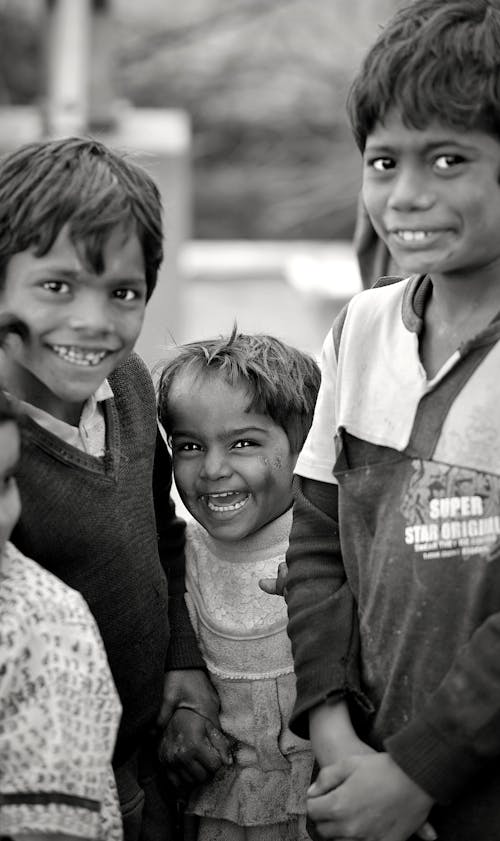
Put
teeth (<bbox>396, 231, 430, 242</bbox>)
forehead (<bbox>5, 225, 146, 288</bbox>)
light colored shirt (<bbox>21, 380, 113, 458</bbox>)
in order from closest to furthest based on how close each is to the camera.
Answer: teeth (<bbox>396, 231, 430, 242</bbox>)
forehead (<bbox>5, 225, 146, 288</bbox>)
light colored shirt (<bbox>21, 380, 113, 458</bbox>)

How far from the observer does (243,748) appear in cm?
254

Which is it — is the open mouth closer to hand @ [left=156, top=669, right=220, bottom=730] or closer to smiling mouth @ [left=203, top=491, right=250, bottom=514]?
smiling mouth @ [left=203, top=491, right=250, bottom=514]

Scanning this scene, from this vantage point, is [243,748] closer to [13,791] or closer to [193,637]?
[193,637]

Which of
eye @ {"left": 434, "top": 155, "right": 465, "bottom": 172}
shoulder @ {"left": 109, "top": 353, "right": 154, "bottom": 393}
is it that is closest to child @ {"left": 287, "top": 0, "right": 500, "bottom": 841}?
eye @ {"left": 434, "top": 155, "right": 465, "bottom": 172}

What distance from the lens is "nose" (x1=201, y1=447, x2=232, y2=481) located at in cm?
259

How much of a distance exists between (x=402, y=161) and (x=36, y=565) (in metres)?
0.79

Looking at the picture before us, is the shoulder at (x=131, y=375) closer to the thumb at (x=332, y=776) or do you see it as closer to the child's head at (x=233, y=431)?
the child's head at (x=233, y=431)

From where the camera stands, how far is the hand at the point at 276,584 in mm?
2381

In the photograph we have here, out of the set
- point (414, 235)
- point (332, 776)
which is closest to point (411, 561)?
point (332, 776)

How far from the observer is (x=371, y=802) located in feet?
6.35

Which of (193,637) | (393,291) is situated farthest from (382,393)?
(193,637)

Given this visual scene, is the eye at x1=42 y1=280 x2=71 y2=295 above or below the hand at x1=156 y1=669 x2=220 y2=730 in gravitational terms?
above

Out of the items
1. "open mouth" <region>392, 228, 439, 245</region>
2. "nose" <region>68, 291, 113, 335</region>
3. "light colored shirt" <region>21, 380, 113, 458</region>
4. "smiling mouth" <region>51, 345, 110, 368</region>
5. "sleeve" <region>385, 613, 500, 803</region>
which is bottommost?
"sleeve" <region>385, 613, 500, 803</region>

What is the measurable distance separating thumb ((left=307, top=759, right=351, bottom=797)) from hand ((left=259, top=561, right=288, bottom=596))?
43cm
